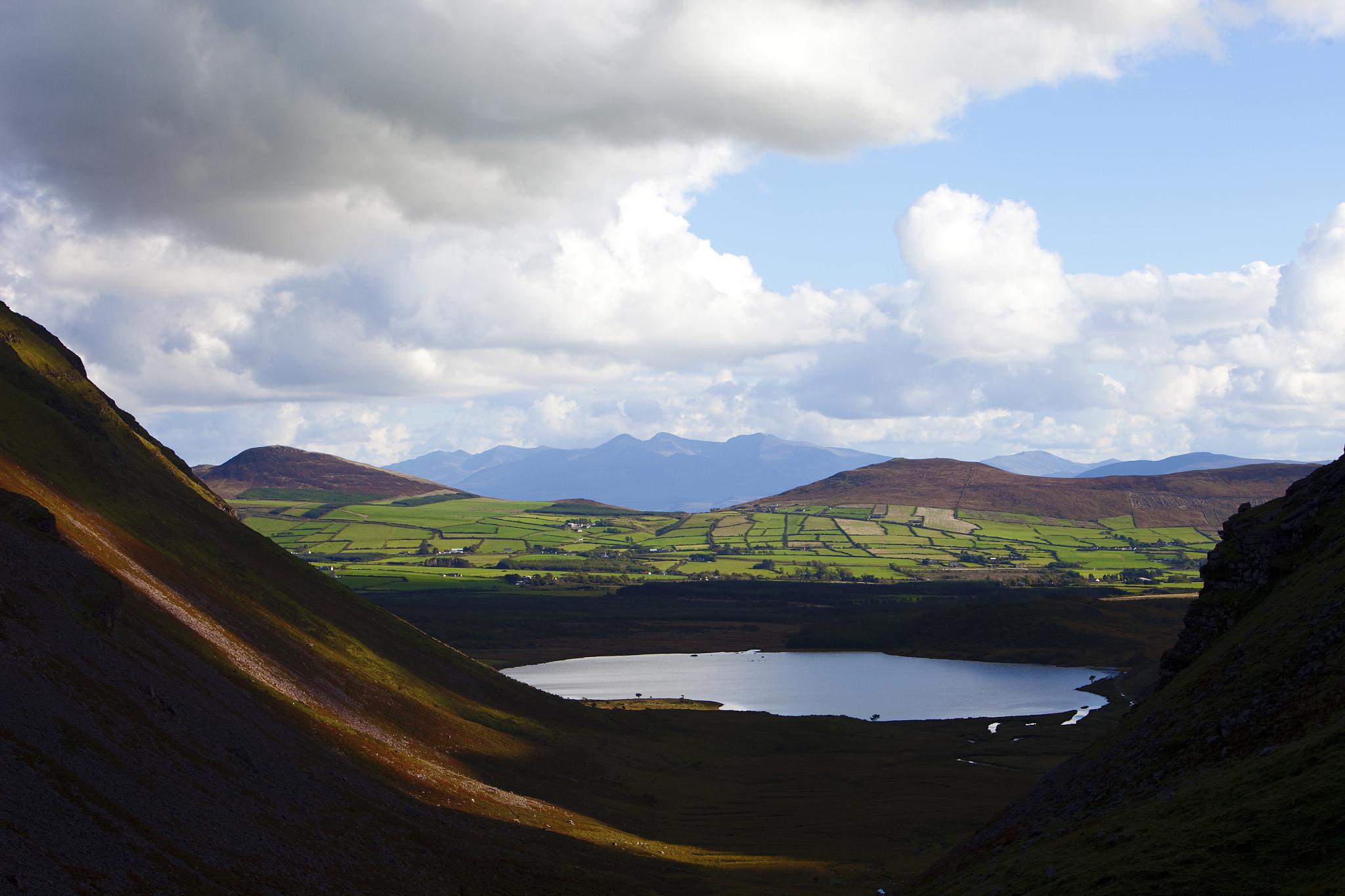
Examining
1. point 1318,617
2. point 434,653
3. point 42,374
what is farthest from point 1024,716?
point 42,374

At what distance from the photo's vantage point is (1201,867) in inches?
1137

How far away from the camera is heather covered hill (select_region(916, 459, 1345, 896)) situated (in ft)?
93.9

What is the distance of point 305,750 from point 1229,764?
4386 centimetres

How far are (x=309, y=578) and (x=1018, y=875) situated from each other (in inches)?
3041

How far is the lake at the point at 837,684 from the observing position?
14225cm

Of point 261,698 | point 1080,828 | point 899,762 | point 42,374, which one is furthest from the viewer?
point 899,762

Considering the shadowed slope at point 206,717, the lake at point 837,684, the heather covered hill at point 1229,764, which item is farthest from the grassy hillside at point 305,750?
the lake at point 837,684

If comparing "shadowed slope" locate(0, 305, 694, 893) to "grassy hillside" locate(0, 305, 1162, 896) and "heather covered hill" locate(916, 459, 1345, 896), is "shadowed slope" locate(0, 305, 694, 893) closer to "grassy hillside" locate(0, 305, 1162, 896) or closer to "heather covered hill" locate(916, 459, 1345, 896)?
"grassy hillside" locate(0, 305, 1162, 896)

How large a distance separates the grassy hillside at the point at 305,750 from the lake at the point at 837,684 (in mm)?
25930

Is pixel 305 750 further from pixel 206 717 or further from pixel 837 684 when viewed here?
pixel 837 684

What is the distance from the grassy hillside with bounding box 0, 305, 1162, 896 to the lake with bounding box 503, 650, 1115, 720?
25930 millimetres

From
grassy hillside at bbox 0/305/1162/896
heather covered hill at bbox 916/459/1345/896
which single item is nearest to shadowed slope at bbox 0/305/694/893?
grassy hillside at bbox 0/305/1162/896

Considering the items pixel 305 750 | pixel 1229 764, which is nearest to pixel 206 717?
pixel 305 750

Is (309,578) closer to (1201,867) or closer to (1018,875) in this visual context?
(1018,875)
